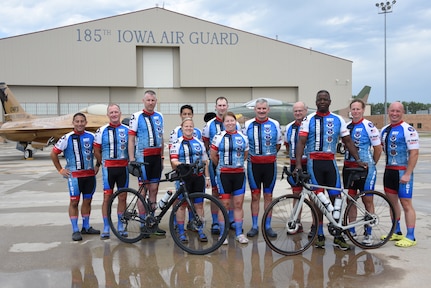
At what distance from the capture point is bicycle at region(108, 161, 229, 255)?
4.58m

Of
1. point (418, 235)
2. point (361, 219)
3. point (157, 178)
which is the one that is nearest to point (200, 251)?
point (157, 178)

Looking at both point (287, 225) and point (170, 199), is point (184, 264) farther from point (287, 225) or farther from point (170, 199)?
point (287, 225)

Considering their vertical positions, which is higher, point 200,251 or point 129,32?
point 129,32

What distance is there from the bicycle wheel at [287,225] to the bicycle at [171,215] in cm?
61

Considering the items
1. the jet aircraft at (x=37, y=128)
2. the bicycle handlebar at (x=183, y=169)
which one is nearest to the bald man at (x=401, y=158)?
the bicycle handlebar at (x=183, y=169)

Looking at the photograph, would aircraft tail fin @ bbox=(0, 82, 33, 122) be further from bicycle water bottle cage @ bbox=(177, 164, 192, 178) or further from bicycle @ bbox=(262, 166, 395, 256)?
bicycle @ bbox=(262, 166, 395, 256)

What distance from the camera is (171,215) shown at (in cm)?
464

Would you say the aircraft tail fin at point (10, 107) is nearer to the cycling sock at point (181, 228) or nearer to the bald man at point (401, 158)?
the cycling sock at point (181, 228)

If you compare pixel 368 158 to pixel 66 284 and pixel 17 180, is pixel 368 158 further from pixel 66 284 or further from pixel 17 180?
pixel 17 180

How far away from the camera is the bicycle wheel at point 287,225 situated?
4457 millimetres

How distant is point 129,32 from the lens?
125 ft

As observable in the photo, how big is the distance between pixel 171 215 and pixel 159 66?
122 feet

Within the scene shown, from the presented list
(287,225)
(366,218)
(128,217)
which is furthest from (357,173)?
(128,217)

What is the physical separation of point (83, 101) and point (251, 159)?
1468 inches
